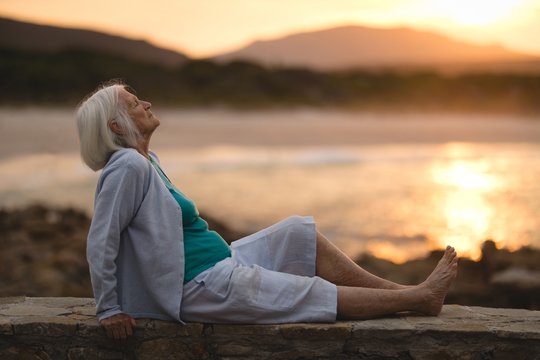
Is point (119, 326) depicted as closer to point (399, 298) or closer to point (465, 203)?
point (399, 298)

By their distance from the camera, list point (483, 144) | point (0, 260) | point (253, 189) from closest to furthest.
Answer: point (0, 260), point (253, 189), point (483, 144)

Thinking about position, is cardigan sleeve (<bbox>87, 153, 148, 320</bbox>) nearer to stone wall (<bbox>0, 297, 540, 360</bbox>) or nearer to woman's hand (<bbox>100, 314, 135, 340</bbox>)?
woman's hand (<bbox>100, 314, 135, 340</bbox>)

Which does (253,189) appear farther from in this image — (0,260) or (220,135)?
(220,135)

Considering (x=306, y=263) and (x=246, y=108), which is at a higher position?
(x=246, y=108)

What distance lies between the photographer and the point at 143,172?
3068mm

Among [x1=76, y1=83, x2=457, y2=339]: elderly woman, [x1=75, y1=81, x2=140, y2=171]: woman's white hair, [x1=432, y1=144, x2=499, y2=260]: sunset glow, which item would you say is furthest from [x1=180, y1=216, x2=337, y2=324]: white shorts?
[x1=432, y1=144, x2=499, y2=260]: sunset glow

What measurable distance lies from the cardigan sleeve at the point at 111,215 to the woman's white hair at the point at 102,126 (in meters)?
0.11

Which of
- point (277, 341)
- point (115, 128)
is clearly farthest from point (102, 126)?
point (277, 341)

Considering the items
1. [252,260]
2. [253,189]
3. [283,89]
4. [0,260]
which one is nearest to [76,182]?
[253,189]

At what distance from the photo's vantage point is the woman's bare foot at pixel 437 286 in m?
3.36

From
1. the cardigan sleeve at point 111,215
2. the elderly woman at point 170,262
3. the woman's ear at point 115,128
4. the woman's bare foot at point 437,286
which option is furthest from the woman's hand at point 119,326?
the woman's bare foot at point 437,286

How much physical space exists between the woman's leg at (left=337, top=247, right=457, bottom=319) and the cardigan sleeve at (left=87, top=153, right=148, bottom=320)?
36.6 inches

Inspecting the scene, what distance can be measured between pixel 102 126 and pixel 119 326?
0.79 meters

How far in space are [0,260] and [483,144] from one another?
1107 inches
